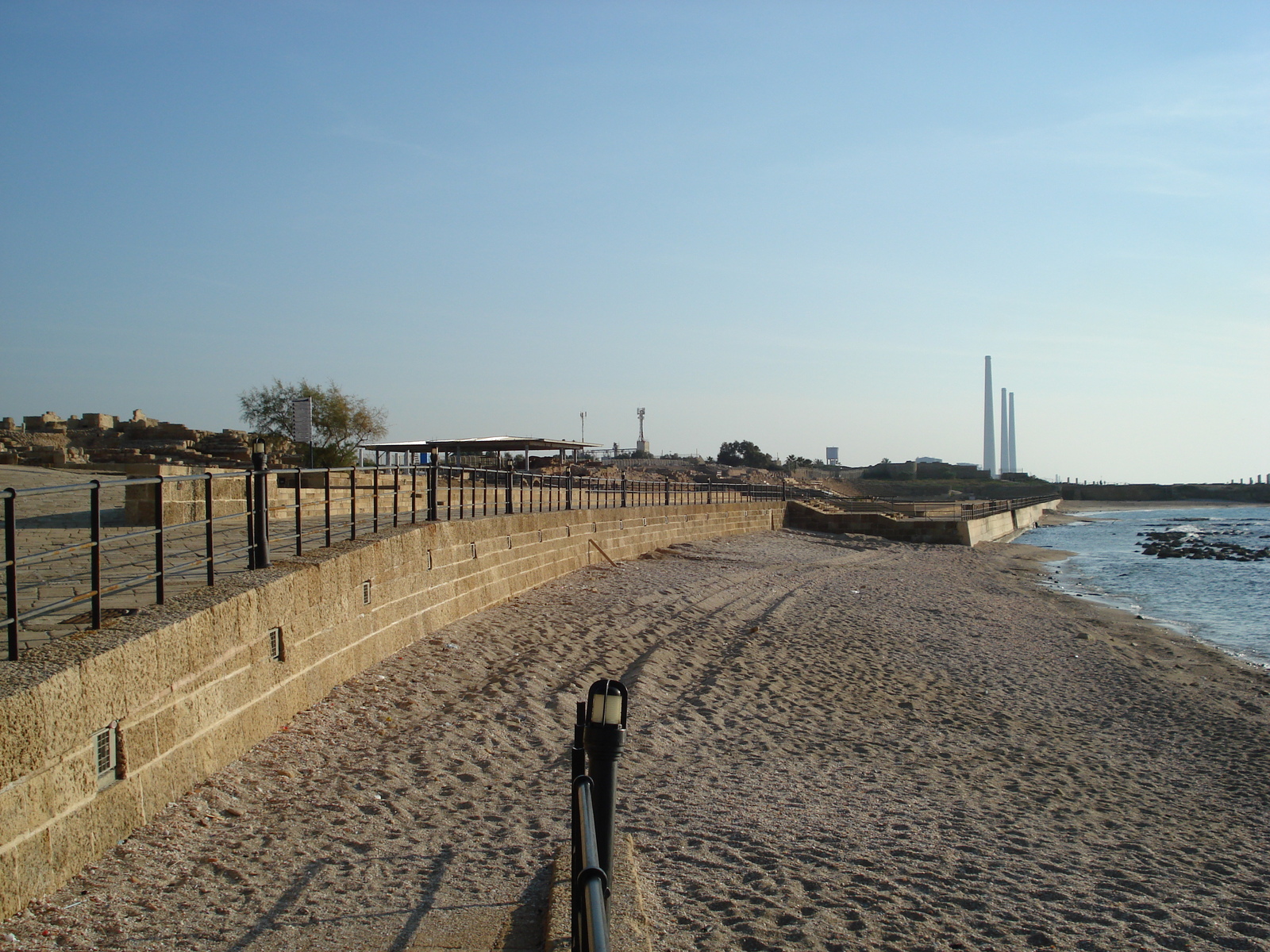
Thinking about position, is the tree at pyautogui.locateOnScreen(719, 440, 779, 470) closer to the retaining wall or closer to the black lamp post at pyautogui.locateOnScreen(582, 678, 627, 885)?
the retaining wall

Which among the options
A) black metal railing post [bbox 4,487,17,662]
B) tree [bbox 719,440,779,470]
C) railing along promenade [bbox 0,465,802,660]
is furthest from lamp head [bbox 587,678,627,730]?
tree [bbox 719,440,779,470]

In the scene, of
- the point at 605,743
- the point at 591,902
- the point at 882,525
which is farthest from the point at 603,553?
the point at 882,525

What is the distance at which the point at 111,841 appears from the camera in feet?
15.3

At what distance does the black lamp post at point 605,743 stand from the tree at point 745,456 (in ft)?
268

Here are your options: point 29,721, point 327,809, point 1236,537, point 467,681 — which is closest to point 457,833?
point 327,809

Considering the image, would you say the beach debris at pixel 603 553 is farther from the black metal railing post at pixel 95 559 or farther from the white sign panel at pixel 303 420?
the black metal railing post at pixel 95 559

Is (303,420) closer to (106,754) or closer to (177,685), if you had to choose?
(177,685)

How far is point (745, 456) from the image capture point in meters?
91.9

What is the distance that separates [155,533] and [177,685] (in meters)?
0.91

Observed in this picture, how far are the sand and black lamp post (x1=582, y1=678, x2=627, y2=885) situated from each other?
1.02 m

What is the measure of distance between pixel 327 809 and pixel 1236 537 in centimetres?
6652

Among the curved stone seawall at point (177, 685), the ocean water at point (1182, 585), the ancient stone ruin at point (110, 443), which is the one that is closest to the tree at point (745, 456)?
the ocean water at point (1182, 585)

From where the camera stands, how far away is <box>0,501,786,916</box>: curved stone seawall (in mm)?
4051

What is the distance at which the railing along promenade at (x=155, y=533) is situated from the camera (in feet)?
16.9
